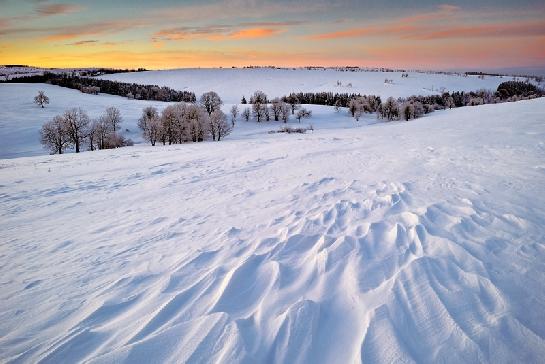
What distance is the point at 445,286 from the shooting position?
148 inches

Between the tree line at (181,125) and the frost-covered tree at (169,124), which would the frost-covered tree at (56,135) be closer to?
the tree line at (181,125)

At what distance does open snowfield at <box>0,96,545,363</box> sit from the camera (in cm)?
307

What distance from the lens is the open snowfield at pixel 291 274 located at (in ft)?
10.1

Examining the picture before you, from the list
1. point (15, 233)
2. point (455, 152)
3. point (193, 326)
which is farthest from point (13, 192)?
point (455, 152)

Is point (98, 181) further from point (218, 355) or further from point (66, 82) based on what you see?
point (66, 82)

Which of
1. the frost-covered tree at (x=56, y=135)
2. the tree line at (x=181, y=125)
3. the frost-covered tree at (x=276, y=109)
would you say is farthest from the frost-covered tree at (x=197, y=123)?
the frost-covered tree at (x=276, y=109)

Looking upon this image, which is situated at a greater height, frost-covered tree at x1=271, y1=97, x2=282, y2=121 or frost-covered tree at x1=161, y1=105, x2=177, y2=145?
frost-covered tree at x1=271, y1=97, x2=282, y2=121

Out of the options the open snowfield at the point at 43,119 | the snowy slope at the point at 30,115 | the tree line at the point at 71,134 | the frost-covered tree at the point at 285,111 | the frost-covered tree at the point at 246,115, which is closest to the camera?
the tree line at the point at 71,134

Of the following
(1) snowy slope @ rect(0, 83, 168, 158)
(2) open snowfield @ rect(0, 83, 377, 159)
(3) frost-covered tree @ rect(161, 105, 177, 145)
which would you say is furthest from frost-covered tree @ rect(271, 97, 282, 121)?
(3) frost-covered tree @ rect(161, 105, 177, 145)

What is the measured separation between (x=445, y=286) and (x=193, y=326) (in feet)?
10.4

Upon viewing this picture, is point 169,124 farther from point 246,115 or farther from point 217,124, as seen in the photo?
point 246,115

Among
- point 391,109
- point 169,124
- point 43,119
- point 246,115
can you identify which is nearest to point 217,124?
point 169,124

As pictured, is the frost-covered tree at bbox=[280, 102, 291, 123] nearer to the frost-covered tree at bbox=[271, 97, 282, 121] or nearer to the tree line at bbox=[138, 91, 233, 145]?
the frost-covered tree at bbox=[271, 97, 282, 121]

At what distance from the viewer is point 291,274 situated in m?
4.30
